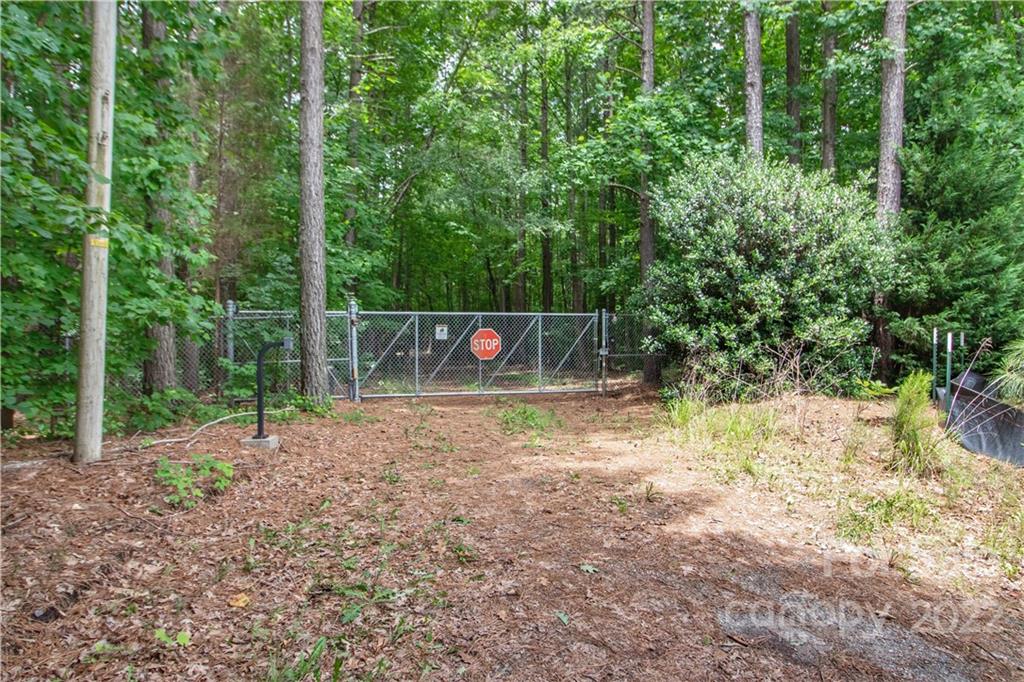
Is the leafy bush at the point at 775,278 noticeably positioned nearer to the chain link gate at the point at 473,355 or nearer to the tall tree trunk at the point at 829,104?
the chain link gate at the point at 473,355

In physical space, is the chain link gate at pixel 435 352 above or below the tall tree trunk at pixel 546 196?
below

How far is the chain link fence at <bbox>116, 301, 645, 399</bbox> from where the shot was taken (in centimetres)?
884

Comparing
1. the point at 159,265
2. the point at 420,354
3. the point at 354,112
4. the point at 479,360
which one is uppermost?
the point at 354,112

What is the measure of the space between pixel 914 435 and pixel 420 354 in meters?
8.89

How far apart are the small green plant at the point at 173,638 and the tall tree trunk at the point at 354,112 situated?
9.51 m

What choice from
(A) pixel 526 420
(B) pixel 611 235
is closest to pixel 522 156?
(B) pixel 611 235

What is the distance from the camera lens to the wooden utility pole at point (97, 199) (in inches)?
153

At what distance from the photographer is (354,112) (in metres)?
11.7

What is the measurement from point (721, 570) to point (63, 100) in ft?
20.0

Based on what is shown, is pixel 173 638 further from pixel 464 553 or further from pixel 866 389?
pixel 866 389

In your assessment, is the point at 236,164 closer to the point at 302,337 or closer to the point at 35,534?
the point at 302,337

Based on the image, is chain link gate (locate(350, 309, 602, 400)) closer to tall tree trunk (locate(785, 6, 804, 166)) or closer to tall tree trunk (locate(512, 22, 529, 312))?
tall tree trunk (locate(512, 22, 529, 312))

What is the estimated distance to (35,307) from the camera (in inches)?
168

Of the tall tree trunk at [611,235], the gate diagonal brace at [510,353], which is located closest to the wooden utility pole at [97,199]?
the gate diagonal brace at [510,353]
